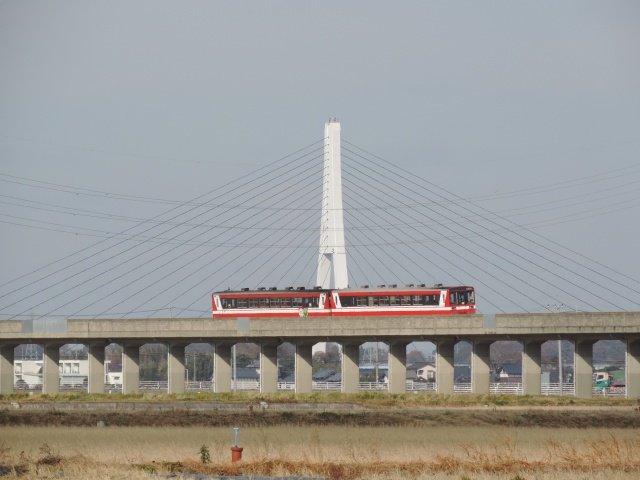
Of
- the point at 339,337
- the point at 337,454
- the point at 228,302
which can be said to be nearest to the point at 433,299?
the point at 339,337

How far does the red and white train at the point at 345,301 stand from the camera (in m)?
82.1

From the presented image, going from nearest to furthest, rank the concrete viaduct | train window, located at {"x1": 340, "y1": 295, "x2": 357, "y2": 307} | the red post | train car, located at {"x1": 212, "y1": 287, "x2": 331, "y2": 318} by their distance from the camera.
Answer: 1. the red post
2. the concrete viaduct
3. train window, located at {"x1": 340, "y1": 295, "x2": 357, "y2": 307}
4. train car, located at {"x1": 212, "y1": 287, "x2": 331, "y2": 318}

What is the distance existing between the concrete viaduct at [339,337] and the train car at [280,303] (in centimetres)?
535

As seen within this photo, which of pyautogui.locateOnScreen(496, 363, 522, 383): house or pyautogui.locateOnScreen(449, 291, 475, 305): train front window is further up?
pyautogui.locateOnScreen(449, 291, 475, 305): train front window

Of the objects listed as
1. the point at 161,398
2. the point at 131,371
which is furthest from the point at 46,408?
the point at 131,371

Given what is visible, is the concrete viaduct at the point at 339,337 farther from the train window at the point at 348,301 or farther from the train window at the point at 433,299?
the train window at the point at 348,301

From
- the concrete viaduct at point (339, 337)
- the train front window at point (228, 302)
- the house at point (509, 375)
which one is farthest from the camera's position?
the house at point (509, 375)

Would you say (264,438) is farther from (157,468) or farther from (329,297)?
(329,297)

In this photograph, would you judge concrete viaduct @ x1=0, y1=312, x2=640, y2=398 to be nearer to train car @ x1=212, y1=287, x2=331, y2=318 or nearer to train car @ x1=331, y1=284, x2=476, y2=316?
train car @ x1=331, y1=284, x2=476, y2=316

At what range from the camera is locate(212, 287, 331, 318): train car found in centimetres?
8688

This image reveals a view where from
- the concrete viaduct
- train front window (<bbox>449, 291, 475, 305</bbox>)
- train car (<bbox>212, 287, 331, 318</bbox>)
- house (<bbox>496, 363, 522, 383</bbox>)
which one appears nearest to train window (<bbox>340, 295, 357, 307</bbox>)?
train car (<bbox>212, 287, 331, 318</bbox>)

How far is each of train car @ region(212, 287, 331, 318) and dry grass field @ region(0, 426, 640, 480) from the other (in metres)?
40.7

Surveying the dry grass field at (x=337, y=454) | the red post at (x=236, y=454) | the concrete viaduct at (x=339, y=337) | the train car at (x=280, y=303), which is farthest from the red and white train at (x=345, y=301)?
the red post at (x=236, y=454)

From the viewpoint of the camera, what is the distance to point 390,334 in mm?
76250
